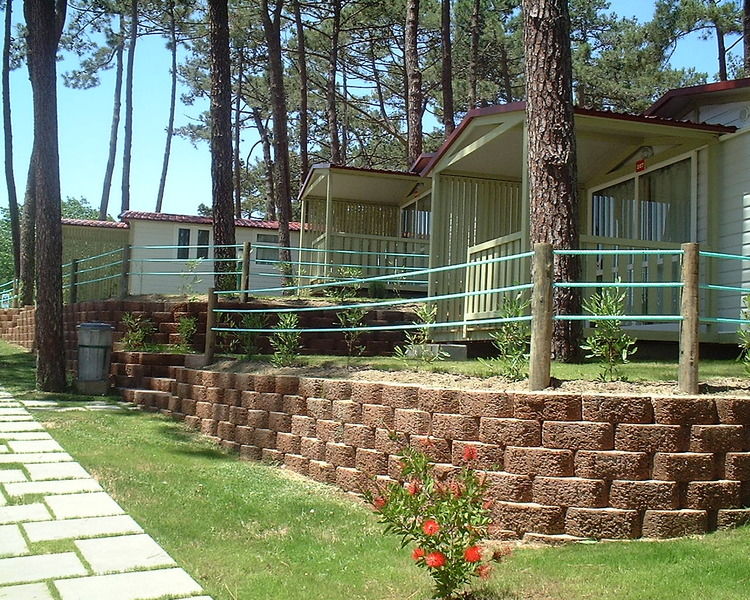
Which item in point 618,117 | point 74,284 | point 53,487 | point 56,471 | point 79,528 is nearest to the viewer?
point 79,528

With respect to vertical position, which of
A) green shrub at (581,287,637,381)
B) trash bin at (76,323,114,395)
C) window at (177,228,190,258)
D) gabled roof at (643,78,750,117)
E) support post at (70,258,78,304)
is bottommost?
trash bin at (76,323,114,395)

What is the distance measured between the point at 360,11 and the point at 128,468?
67.0 ft

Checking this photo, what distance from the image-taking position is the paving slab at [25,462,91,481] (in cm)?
582

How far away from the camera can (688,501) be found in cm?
453

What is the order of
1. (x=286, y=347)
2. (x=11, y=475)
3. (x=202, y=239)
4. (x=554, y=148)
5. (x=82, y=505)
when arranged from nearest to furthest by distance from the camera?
1. (x=82, y=505)
2. (x=11, y=475)
3. (x=554, y=148)
4. (x=286, y=347)
5. (x=202, y=239)

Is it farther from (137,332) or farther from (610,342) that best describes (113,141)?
(610,342)

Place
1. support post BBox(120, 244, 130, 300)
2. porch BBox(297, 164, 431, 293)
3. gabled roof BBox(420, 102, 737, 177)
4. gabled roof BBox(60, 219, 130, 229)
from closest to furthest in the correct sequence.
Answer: gabled roof BBox(420, 102, 737, 177), support post BBox(120, 244, 130, 300), porch BBox(297, 164, 431, 293), gabled roof BBox(60, 219, 130, 229)

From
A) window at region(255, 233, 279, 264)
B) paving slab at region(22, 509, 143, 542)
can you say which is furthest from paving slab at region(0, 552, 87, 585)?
window at region(255, 233, 279, 264)

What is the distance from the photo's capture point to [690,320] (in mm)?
4691

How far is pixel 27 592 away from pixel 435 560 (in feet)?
6.33

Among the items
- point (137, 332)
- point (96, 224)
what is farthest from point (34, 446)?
point (96, 224)

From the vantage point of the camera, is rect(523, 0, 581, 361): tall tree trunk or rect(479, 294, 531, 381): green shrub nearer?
rect(479, 294, 531, 381): green shrub

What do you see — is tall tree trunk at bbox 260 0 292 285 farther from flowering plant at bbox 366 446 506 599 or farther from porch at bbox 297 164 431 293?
flowering plant at bbox 366 446 506 599

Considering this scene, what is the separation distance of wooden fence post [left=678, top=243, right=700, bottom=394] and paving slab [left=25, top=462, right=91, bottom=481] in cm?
432
